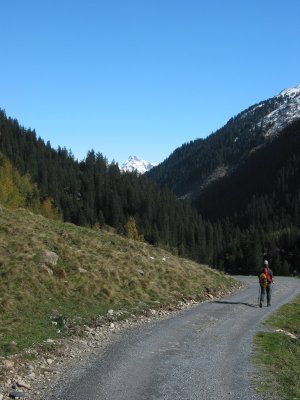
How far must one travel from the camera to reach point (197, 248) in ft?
588

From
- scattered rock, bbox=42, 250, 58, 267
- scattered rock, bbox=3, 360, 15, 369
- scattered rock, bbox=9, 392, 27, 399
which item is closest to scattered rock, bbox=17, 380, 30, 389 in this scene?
scattered rock, bbox=9, 392, 27, 399

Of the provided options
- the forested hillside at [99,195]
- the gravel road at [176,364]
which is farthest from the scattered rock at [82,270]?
the forested hillside at [99,195]

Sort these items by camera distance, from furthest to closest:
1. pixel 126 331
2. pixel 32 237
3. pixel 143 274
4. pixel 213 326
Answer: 1. pixel 143 274
2. pixel 32 237
3. pixel 213 326
4. pixel 126 331

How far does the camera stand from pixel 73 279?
83.0 feet

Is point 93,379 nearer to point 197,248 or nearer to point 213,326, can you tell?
point 213,326

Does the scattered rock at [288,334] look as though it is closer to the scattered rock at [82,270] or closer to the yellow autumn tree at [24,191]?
the scattered rock at [82,270]

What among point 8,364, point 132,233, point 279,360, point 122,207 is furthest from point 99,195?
point 8,364

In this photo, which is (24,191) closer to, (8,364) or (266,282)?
(266,282)

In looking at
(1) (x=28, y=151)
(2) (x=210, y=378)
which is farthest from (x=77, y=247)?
(1) (x=28, y=151)

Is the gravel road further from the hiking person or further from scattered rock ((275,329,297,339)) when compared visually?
the hiking person

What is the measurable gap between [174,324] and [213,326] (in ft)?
6.56

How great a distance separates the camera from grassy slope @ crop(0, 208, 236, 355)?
62.7 feet

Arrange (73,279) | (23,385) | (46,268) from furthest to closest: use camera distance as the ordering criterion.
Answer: (73,279) < (46,268) < (23,385)

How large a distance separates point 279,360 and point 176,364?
412 centimetres
